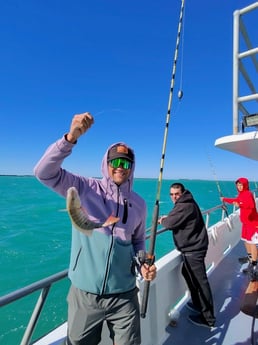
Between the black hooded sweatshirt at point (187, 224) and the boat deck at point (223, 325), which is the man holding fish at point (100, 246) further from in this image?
the boat deck at point (223, 325)

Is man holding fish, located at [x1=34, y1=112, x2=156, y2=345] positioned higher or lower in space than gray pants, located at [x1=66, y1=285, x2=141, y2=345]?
higher

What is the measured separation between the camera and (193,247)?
2906 mm

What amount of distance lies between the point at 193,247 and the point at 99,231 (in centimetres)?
178

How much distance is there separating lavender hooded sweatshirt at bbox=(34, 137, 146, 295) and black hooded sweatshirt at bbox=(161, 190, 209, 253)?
1.24 metres

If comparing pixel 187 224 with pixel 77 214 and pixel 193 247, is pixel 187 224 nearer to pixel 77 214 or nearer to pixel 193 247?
pixel 193 247

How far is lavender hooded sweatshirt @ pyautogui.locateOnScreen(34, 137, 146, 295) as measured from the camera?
142 centimetres

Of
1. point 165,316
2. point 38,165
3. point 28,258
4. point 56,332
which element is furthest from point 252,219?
point 28,258

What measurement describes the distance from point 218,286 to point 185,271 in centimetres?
129

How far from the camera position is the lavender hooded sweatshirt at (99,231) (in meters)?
1.42

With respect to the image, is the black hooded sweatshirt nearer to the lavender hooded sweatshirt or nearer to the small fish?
the lavender hooded sweatshirt

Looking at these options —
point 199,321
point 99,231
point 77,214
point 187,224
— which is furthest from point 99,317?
point 199,321

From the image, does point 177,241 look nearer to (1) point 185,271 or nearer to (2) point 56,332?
(1) point 185,271

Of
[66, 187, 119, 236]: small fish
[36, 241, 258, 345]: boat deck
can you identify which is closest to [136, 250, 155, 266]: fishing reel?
[66, 187, 119, 236]: small fish

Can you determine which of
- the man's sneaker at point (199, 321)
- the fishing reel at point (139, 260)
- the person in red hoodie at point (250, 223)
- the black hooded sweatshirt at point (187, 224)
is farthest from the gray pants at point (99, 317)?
the person in red hoodie at point (250, 223)
